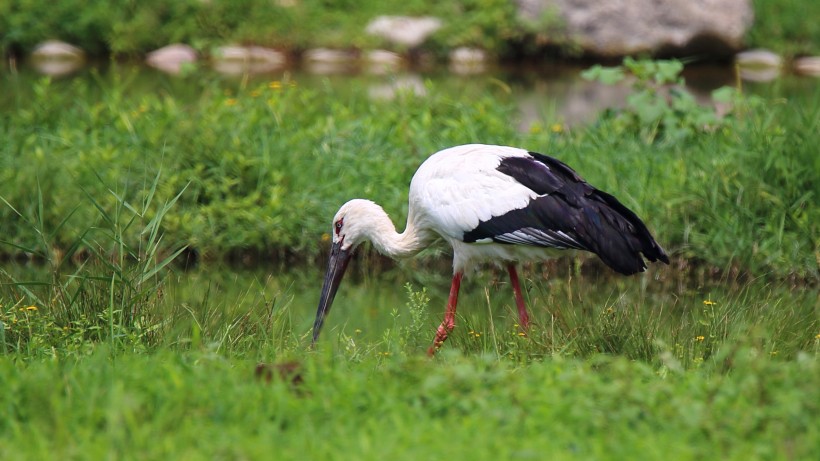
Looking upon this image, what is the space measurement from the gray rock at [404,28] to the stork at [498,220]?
463 inches

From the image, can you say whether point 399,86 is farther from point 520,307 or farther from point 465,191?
point 520,307

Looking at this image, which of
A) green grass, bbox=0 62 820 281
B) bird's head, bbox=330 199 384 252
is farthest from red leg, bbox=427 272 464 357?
green grass, bbox=0 62 820 281

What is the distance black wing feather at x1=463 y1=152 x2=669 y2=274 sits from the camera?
5.66m

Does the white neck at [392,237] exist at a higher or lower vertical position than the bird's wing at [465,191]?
lower

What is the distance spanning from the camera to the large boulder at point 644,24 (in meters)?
18.1

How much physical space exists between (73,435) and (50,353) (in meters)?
1.31

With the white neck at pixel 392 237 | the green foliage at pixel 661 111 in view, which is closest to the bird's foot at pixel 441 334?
the white neck at pixel 392 237

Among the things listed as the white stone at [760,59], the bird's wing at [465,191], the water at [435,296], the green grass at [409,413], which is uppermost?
the white stone at [760,59]

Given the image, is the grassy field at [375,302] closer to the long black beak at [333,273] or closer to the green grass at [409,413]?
the green grass at [409,413]

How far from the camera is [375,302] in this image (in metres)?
7.50

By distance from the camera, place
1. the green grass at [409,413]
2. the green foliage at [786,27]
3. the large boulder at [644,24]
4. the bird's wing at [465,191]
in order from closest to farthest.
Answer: the green grass at [409,413], the bird's wing at [465,191], the large boulder at [644,24], the green foliage at [786,27]

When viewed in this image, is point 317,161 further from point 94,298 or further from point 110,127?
point 94,298

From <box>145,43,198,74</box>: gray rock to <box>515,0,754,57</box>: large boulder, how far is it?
16.3ft

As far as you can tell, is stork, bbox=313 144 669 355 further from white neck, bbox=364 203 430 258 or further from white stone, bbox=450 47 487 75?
white stone, bbox=450 47 487 75
